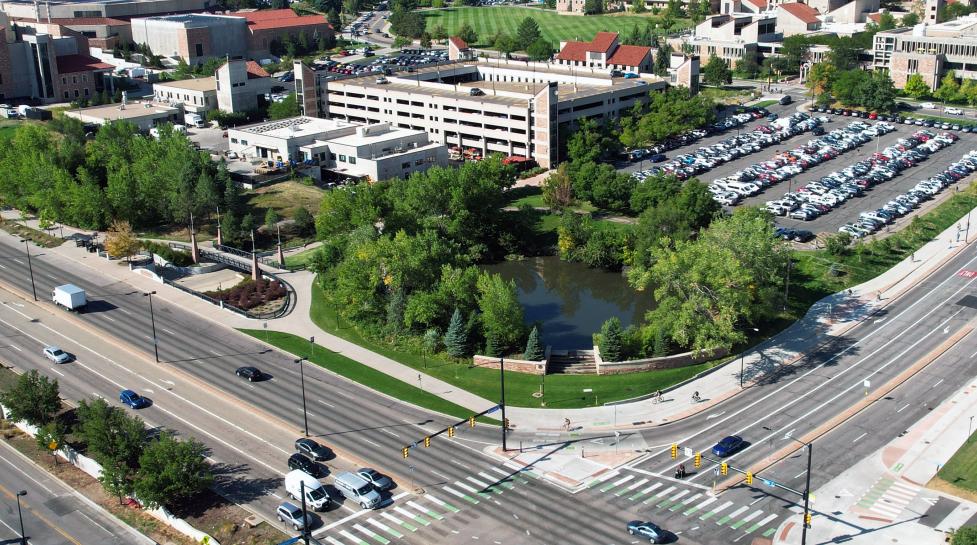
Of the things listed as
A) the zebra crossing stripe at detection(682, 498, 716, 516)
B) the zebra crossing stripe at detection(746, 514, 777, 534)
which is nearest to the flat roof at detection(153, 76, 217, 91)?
the zebra crossing stripe at detection(682, 498, 716, 516)

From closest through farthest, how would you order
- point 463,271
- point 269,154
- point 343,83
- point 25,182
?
point 463,271 → point 25,182 → point 269,154 → point 343,83

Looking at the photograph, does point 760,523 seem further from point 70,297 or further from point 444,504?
point 70,297

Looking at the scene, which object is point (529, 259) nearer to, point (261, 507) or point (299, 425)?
point (299, 425)

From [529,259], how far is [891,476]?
49582mm

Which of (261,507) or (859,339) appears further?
(859,339)

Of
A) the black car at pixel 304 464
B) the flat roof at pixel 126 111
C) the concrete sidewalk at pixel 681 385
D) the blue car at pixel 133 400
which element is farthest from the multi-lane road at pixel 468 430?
the flat roof at pixel 126 111

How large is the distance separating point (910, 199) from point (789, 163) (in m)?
18.2

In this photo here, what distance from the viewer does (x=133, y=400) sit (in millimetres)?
70875

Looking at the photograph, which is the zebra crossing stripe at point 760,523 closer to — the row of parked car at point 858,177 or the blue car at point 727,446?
the blue car at point 727,446

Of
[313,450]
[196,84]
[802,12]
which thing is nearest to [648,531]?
[313,450]

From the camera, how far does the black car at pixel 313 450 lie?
2500 inches

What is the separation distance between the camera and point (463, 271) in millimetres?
83625

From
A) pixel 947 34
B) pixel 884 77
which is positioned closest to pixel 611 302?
pixel 884 77

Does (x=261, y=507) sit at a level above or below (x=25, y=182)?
below
